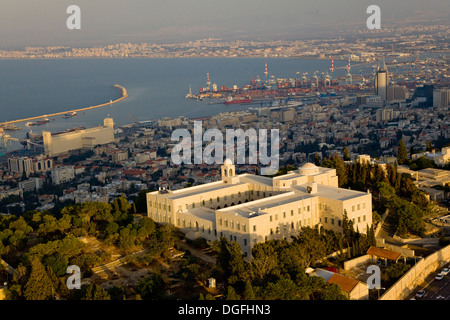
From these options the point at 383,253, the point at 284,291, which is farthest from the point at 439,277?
the point at 284,291

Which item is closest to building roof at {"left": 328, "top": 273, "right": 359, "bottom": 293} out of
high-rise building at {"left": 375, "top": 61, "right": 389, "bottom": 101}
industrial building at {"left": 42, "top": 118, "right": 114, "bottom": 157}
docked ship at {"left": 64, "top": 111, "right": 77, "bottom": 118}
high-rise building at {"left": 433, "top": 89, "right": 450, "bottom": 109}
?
industrial building at {"left": 42, "top": 118, "right": 114, "bottom": 157}

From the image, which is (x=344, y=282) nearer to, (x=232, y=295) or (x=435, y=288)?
(x=435, y=288)

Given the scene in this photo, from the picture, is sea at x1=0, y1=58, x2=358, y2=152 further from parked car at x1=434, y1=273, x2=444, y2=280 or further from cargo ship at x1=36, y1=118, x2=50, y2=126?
parked car at x1=434, y1=273, x2=444, y2=280

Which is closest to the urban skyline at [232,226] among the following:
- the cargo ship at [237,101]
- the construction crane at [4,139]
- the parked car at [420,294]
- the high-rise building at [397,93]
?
the parked car at [420,294]

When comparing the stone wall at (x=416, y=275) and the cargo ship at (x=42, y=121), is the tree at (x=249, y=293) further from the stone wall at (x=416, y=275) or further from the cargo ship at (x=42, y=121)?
the cargo ship at (x=42, y=121)

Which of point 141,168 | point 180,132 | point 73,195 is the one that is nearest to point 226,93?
point 180,132

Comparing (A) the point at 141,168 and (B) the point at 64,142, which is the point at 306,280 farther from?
(B) the point at 64,142

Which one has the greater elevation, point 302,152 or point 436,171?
point 436,171
